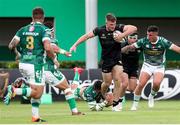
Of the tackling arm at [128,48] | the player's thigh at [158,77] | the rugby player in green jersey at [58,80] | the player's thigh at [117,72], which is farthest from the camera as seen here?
the tackling arm at [128,48]

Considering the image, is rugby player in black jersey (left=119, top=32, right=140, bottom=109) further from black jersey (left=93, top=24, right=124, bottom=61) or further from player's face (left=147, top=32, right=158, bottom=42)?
black jersey (left=93, top=24, right=124, bottom=61)

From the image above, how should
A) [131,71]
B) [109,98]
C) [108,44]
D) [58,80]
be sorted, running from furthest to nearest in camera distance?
1. [131,71]
2. [109,98]
3. [108,44]
4. [58,80]

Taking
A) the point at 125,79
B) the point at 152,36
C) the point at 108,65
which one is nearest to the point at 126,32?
the point at 108,65

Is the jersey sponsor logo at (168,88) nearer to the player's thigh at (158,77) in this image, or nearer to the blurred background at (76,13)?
the player's thigh at (158,77)

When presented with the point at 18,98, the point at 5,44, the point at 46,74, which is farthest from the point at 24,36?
the point at 5,44

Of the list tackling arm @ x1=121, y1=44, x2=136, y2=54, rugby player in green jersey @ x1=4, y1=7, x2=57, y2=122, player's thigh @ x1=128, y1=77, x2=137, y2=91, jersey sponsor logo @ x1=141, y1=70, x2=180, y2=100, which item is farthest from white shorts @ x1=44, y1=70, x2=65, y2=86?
jersey sponsor logo @ x1=141, y1=70, x2=180, y2=100

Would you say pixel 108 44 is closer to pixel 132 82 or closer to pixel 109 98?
pixel 109 98

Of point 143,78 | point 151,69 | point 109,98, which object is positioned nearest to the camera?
point 109,98

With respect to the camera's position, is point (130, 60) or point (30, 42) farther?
point (130, 60)

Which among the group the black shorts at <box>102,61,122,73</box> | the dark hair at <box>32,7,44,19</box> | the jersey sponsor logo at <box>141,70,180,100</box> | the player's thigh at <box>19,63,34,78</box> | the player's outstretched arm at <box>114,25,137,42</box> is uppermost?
the dark hair at <box>32,7,44,19</box>

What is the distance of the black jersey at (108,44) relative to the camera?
17875 millimetres

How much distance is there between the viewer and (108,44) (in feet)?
59.0

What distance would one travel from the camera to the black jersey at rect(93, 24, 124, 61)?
17875 mm

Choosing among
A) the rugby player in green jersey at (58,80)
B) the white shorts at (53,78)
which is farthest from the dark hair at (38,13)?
the white shorts at (53,78)
